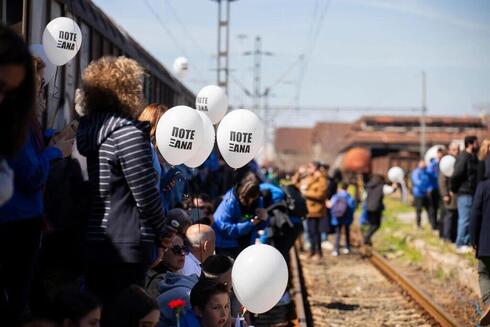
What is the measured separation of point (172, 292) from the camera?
16.5 ft

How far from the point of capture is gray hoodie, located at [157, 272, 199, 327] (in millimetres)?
4828

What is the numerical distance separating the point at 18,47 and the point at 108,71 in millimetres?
1345

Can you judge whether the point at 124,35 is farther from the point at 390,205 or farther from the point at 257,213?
the point at 390,205

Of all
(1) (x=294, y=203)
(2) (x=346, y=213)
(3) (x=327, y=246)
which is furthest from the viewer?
(3) (x=327, y=246)

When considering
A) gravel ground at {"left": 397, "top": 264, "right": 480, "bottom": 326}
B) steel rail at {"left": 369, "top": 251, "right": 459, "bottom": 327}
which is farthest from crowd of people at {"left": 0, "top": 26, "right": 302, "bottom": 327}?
gravel ground at {"left": 397, "top": 264, "right": 480, "bottom": 326}

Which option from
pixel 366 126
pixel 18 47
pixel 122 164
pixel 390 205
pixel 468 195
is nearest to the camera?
pixel 18 47

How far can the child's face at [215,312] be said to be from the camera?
4.74 metres

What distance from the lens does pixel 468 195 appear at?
485 inches

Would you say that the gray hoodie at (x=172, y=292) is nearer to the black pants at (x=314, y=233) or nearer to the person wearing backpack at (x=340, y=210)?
the black pants at (x=314, y=233)

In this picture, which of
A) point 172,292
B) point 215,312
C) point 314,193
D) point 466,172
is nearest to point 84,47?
point 172,292

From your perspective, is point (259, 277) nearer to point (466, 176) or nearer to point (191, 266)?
point (191, 266)

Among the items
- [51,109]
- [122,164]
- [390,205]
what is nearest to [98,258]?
[122,164]

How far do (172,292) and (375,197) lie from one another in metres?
12.6

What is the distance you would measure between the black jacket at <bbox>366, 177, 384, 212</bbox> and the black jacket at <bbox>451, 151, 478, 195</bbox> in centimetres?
486
